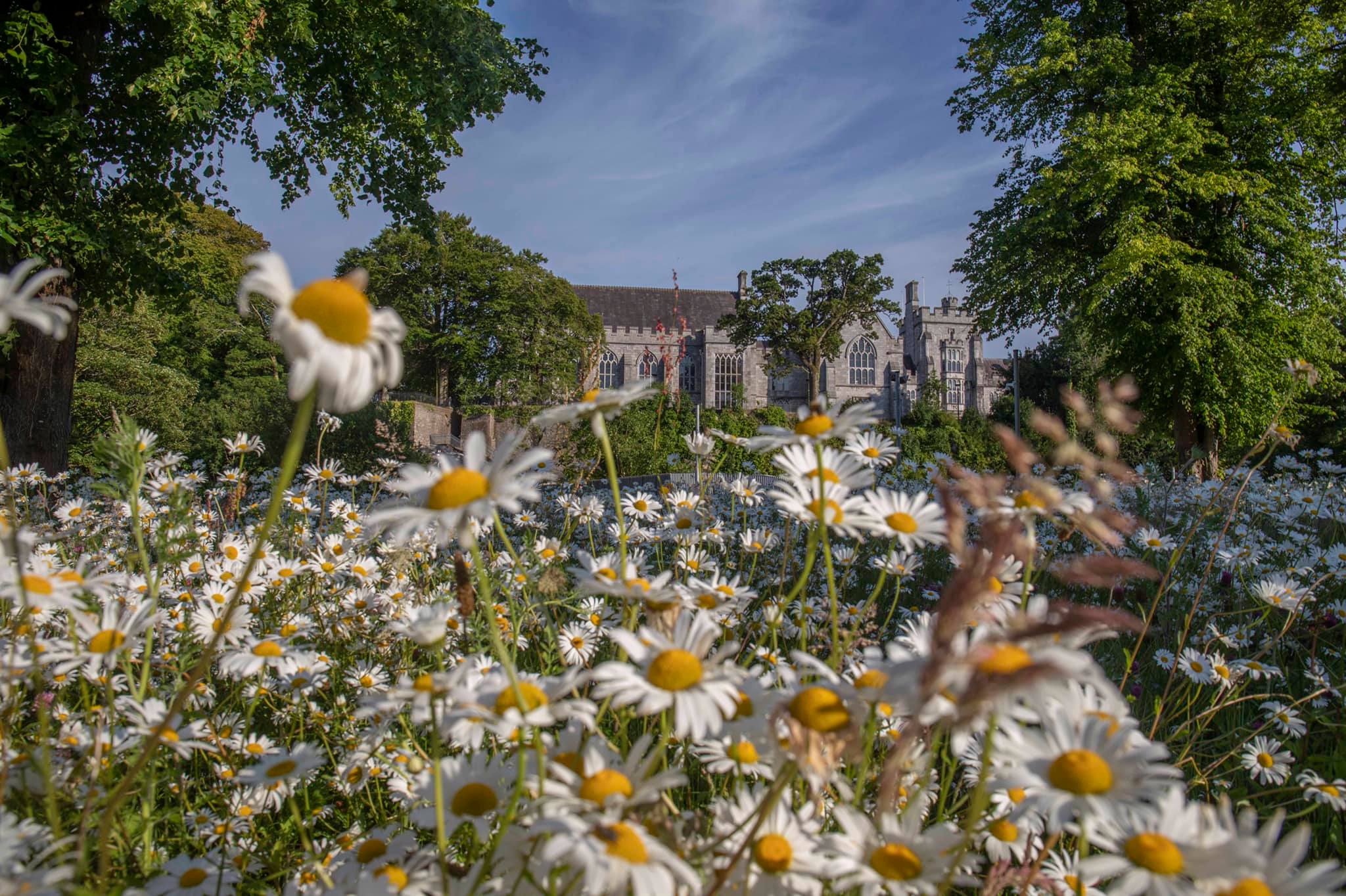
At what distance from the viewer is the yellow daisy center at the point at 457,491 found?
0.87 m

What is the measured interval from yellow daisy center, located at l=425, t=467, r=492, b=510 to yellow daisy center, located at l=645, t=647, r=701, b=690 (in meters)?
0.29

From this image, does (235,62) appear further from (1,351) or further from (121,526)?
(121,526)

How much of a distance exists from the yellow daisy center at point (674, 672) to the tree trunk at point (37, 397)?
8.17 m

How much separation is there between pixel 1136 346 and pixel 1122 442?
995 centimetres

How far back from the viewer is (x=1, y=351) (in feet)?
22.4

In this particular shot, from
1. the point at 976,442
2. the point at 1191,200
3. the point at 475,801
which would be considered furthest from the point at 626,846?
the point at 976,442

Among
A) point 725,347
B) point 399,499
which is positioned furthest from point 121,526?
point 725,347

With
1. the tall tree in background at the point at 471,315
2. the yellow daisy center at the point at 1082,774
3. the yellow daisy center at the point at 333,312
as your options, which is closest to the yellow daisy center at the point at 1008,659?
the yellow daisy center at the point at 1082,774

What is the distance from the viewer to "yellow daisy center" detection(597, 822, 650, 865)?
703 millimetres

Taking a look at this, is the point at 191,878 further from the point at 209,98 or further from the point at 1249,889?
the point at 209,98

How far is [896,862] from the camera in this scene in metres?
0.81

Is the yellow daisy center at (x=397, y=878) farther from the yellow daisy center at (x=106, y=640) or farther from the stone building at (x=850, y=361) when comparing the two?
the stone building at (x=850, y=361)

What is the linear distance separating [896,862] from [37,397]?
29.1ft

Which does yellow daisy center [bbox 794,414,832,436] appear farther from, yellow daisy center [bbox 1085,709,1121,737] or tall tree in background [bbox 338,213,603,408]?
tall tree in background [bbox 338,213,603,408]
